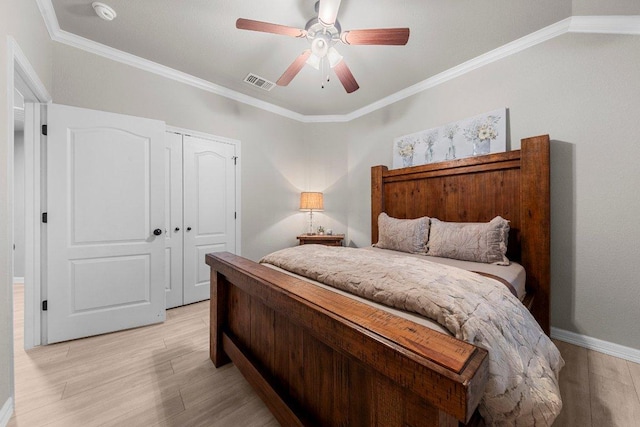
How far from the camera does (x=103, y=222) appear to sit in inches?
90.4

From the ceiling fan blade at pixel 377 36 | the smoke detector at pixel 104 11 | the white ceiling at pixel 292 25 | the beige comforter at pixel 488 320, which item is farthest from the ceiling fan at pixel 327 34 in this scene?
the beige comforter at pixel 488 320

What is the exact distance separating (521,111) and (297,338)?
280cm

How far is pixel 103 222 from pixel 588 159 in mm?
4249

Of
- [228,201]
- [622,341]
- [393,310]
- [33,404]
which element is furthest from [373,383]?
[228,201]

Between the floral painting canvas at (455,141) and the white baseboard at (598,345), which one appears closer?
the white baseboard at (598,345)

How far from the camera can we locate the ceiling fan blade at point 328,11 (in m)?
1.60

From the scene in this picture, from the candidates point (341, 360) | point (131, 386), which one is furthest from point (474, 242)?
point (131, 386)

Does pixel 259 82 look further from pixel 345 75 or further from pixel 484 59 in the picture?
pixel 484 59

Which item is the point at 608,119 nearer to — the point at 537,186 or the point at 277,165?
the point at 537,186

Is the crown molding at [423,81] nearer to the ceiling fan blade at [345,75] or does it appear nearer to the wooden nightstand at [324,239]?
the ceiling fan blade at [345,75]

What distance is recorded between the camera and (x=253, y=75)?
9.46 feet

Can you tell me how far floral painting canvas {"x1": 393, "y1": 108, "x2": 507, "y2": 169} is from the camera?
245 centimetres

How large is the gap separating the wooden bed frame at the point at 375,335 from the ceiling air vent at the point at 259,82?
7.07ft

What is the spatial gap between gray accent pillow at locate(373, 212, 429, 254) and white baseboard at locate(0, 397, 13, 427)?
2860 mm
